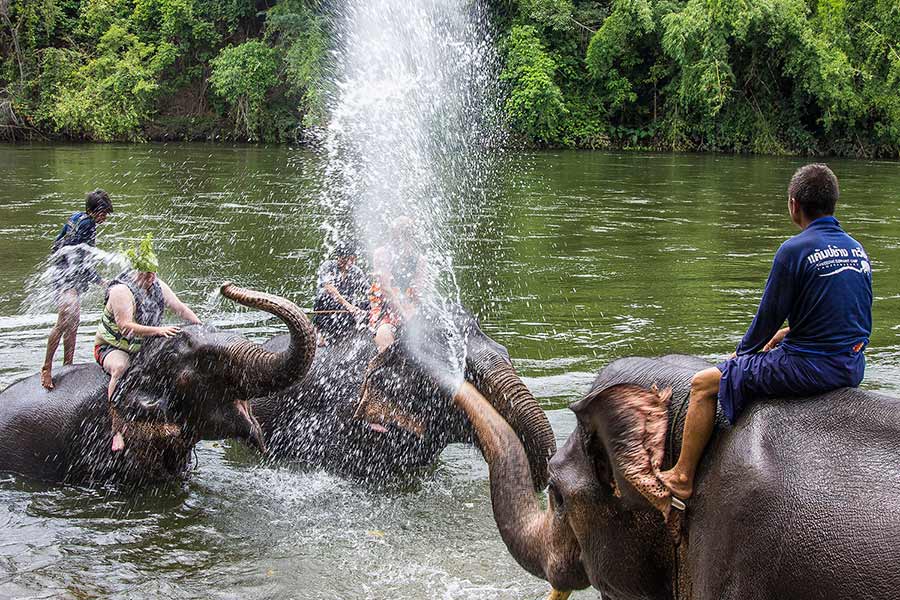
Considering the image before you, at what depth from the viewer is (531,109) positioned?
34.2 meters

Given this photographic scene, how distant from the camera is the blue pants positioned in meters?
2.96

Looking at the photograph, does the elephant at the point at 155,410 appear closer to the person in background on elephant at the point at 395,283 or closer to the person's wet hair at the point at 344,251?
the person in background on elephant at the point at 395,283

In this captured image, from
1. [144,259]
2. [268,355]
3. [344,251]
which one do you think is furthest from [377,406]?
[144,259]

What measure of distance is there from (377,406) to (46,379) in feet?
7.55

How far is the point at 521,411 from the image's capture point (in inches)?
174

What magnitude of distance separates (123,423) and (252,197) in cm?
1529

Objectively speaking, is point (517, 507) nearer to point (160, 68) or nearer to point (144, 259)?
point (144, 259)

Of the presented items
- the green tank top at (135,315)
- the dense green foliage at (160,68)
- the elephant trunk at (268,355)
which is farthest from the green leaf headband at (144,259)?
the dense green foliage at (160,68)

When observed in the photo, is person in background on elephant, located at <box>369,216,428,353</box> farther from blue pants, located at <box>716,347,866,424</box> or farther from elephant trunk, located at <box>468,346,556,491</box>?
blue pants, located at <box>716,347,866,424</box>

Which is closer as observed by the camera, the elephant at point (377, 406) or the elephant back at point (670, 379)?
the elephant back at point (670, 379)

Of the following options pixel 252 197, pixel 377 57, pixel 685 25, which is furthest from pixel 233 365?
pixel 685 25

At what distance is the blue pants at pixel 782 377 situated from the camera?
9.70 ft

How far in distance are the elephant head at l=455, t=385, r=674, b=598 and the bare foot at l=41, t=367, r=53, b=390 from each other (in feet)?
13.7

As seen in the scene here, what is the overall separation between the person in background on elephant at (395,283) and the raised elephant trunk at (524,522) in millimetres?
3083
